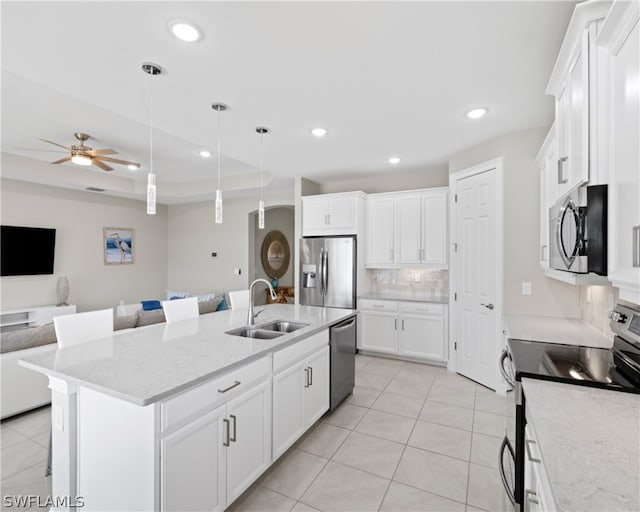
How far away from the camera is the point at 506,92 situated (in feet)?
7.97

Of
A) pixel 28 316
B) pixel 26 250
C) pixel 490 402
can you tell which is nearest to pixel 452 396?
pixel 490 402

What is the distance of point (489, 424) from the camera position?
8.96ft

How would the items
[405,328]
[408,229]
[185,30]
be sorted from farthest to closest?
[408,229], [405,328], [185,30]

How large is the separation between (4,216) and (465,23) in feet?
21.3

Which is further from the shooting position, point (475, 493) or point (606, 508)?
point (475, 493)

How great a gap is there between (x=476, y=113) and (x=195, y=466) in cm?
324

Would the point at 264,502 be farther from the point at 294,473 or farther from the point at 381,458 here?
the point at 381,458

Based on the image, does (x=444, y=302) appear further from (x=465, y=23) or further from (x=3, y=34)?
(x=3, y=34)

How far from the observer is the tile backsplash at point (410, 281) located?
15.0 feet

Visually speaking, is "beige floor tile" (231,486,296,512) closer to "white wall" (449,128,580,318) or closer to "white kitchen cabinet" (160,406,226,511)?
"white kitchen cabinet" (160,406,226,511)

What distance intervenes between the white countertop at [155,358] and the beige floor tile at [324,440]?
872mm

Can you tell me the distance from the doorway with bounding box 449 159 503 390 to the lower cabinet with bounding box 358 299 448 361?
0.60 feet

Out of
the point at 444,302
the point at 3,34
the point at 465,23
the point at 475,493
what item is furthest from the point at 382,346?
the point at 3,34

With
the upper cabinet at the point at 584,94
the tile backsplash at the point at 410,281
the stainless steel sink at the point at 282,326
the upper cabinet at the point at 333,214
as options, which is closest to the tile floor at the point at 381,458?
the stainless steel sink at the point at 282,326
